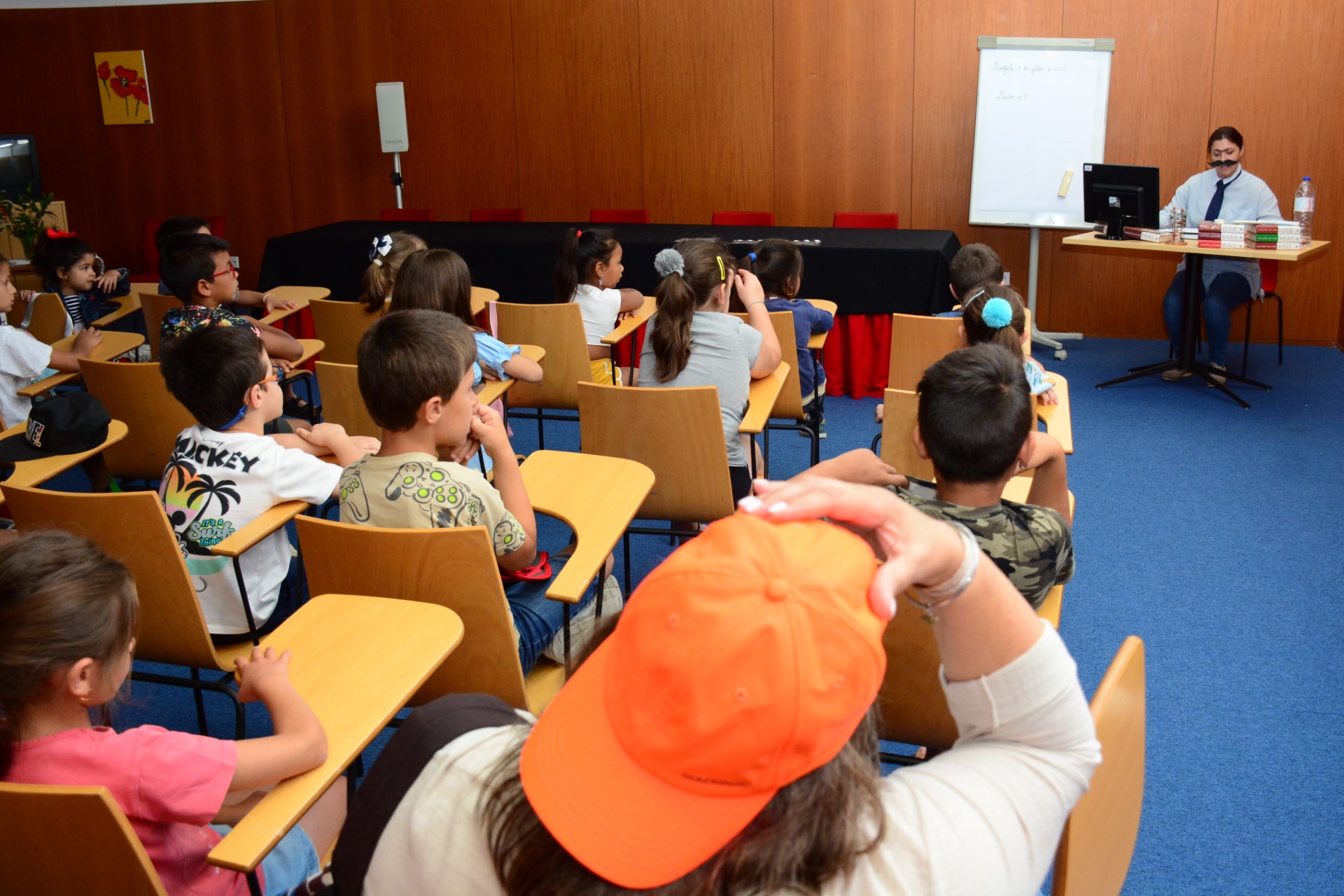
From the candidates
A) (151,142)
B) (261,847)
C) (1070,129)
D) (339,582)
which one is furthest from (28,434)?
(151,142)

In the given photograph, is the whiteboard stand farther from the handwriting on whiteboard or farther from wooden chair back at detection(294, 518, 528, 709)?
wooden chair back at detection(294, 518, 528, 709)

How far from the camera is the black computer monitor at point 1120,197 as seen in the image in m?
5.30

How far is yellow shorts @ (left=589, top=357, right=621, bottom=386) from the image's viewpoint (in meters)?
4.15

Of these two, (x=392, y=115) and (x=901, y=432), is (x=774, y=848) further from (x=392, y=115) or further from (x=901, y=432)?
(x=392, y=115)

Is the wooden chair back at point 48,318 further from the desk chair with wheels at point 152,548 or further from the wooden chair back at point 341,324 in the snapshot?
the desk chair with wheels at point 152,548

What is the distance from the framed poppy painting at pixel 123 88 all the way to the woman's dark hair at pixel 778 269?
20.8 ft

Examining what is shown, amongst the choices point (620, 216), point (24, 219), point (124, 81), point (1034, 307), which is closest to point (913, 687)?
point (1034, 307)

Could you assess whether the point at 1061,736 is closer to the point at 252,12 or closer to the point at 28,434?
the point at 28,434

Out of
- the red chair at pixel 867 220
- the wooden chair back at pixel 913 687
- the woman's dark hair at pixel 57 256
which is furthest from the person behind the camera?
the red chair at pixel 867 220

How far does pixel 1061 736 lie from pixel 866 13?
264 inches

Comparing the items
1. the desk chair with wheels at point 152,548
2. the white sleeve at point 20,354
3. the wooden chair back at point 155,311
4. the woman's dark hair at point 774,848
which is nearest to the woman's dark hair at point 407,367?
the desk chair with wheels at point 152,548

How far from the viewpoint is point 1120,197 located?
5.41 meters

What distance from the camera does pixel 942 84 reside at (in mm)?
6695

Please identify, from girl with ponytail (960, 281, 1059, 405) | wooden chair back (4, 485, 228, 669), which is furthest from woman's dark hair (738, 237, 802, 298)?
wooden chair back (4, 485, 228, 669)
